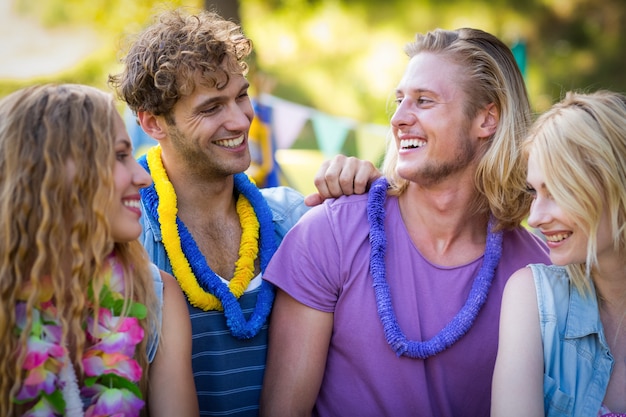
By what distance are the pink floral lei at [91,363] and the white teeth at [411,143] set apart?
1.17 metres

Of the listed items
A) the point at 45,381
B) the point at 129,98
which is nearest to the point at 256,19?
the point at 129,98

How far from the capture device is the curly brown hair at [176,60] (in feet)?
9.77

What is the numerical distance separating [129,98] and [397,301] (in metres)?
1.38

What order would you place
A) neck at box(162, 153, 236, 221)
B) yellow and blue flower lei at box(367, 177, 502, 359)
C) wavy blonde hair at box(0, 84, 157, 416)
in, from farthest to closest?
neck at box(162, 153, 236, 221) < yellow and blue flower lei at box(367, 177, 502, 359) < wavy blonde hair at box(0, 84, 157, 416)

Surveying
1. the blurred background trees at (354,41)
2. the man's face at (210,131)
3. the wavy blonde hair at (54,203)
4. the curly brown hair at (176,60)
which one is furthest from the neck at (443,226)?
the blurred background trees at (354,41)

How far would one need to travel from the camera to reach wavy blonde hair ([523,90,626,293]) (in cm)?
226

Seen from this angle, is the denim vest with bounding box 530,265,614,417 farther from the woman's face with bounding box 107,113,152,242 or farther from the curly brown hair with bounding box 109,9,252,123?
the curly brown hair with bounding box 109,9,252,123

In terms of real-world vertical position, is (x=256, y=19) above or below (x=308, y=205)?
above

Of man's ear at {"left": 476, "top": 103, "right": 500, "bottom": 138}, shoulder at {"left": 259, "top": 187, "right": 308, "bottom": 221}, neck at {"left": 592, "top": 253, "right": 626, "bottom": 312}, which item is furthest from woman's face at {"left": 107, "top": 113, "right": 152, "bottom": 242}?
neck at {"left": 592, "top": 253, "right": 626, "bottom": 312}

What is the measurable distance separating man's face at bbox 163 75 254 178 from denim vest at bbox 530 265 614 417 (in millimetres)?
1290

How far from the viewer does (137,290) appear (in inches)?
92.8

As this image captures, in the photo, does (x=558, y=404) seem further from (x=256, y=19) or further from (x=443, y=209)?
(x=256, y=19)

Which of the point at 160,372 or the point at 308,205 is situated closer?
the point at 160,372

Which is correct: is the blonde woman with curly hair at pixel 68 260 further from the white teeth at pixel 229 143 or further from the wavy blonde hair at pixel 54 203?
the white teeth at pixel 229 143
